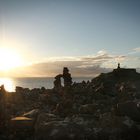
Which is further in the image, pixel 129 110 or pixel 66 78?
pixel 66 78

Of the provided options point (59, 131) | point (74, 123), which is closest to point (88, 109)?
point (74, 123)

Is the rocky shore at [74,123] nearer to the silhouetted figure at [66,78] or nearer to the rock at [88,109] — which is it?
the rock at [88,109]

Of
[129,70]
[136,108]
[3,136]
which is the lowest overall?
[3,136]

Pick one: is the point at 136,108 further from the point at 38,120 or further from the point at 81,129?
the point at 38,120

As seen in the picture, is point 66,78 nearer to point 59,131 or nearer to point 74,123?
point 74,123

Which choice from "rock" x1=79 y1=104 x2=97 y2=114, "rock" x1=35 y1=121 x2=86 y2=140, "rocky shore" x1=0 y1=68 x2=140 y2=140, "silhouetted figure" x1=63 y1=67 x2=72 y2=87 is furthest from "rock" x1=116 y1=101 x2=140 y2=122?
"silhouetted figure" x1=63 y1=67 x2=72 y2=87

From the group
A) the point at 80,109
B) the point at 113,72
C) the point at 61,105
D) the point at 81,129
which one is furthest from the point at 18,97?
the point at 113,72

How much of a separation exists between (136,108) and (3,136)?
13.4m

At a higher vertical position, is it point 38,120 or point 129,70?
point 129,70

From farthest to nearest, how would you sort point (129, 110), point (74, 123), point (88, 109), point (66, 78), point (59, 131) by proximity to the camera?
point (66, 78) → point (88, 109) → point (129, 110) → point (74, 123) → point (59, 131)

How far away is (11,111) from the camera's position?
33.1 metres

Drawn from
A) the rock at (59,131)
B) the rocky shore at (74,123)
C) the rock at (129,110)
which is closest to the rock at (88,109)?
the rocky shore at (74,123)

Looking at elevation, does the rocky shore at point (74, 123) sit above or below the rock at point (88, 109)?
→ below

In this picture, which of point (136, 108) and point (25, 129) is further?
point (136, 108)
